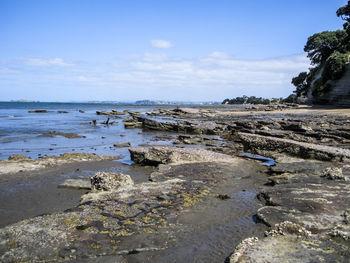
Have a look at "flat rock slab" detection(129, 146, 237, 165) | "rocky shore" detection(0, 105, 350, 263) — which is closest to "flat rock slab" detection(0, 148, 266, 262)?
"rocky shore" detection(0, 105, 350, 263)

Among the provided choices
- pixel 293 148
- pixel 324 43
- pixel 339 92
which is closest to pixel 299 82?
pixel 324 43

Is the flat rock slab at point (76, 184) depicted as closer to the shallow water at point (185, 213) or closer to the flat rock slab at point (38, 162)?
the shallow water at point (185, 213)

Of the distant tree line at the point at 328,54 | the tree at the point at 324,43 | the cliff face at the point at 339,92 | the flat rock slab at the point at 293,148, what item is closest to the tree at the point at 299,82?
the distant tree line at the point at 328,54

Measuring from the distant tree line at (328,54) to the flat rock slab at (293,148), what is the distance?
34553 mm

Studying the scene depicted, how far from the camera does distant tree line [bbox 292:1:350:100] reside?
37656 mm

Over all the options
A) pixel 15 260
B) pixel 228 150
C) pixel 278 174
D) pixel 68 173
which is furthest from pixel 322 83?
pixel 15 260

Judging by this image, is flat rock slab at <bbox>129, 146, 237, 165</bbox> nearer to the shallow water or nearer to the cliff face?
the shallow water

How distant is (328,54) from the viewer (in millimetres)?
51844

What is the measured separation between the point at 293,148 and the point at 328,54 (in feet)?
173

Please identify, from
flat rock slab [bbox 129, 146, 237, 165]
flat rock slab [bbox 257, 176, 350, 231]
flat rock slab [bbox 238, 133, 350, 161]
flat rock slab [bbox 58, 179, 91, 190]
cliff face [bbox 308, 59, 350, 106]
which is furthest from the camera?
cliff face [bbox 308, 59, 350, 106]

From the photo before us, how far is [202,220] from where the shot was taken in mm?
4352

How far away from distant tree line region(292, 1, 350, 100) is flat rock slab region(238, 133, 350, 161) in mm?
34553

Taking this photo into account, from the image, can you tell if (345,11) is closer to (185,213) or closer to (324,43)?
(324,43)

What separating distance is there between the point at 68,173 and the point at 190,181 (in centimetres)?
379
